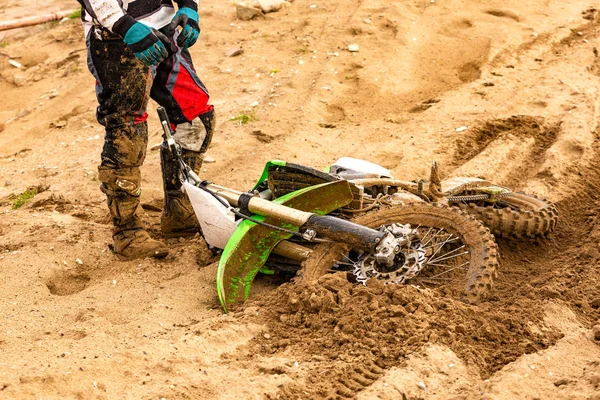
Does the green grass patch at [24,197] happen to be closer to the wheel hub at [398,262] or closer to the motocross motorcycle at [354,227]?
the motocross motorcycle at [354,227]

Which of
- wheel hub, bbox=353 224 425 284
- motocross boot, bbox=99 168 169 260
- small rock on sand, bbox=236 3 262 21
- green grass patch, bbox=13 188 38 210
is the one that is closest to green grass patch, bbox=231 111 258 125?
green grass patch, bbox=13 188 38 210

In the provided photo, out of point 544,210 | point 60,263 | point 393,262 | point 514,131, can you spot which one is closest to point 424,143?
point 514,131

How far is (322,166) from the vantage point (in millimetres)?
6520

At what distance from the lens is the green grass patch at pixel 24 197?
20.8 ft

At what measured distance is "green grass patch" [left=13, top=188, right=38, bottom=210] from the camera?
20.8 feet

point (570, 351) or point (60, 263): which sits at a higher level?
point (570, 351)

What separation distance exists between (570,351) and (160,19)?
10.4 ft

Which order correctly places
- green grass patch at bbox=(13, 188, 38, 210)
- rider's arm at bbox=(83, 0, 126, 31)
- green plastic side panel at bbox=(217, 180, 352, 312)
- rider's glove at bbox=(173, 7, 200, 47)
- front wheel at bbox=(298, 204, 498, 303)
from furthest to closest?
green grass patch at bbox=(13, 188, 38, 210) → rider's glove at bbox=(173, 7, 200, 47) → rider's arm at bbox=(83, 0, 126, 31) → green plastic side panel at bbox=(217, 180, 352, 312) → front wheel at bbox=(298, 204, 498, 303)

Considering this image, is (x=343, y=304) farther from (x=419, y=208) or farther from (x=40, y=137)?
(x=40, y=137)

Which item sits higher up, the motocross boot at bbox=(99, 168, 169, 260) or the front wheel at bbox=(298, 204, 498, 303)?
the front wheel at bbox=(298, 204, 498, 303)

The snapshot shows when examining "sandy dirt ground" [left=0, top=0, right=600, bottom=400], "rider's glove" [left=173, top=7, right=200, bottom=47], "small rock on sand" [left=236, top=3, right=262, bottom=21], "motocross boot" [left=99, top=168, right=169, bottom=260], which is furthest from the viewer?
"small rock on sand" [left=236, top=3, right=262, bottom=21]

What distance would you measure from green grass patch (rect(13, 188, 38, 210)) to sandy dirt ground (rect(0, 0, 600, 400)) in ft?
0.23

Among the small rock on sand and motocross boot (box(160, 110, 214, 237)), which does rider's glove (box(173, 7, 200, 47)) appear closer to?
motocross boot (box(160, 110, 214, 237))

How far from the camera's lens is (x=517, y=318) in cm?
397
